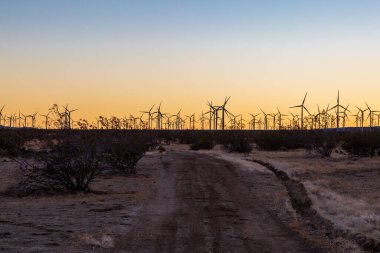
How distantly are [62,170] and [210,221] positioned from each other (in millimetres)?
9281

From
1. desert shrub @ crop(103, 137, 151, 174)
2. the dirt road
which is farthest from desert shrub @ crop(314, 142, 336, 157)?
the dirt road

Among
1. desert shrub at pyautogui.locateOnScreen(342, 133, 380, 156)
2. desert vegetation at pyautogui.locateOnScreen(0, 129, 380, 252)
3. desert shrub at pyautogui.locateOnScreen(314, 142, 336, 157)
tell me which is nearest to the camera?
desert vegetation at pyautogui.locateOnScreen(0, 129, 380, 252)

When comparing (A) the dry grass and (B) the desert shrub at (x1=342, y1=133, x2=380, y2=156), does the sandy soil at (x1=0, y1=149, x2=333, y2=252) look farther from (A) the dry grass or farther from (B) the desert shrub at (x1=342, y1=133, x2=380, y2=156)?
(B) the desert shrub at (x1=342, y1=133, x2=380, y2=156)

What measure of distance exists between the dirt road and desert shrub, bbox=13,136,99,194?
2860mm

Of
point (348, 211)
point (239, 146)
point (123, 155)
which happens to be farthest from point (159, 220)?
point (239, 146)

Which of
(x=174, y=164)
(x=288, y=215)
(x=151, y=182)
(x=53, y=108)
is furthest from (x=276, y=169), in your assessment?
(x=288, y=215)

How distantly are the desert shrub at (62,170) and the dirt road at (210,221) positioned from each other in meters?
2.86

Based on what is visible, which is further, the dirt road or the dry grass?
the dry grass

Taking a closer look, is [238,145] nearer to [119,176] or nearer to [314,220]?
[119,176]

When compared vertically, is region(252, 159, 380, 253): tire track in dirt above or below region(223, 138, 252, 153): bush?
below

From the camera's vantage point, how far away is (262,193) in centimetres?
2377

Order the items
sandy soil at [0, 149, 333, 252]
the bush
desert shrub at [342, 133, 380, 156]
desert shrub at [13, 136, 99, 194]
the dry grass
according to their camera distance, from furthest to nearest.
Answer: the bush < desert shrub at [342, 133, 380, 156] < desert shrub at [13, 136, 99, 194] < the dry grass < sandy soil at [0, 149, 333, 252]

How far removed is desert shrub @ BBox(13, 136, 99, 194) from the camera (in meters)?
23.4

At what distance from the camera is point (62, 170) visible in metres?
23.6
